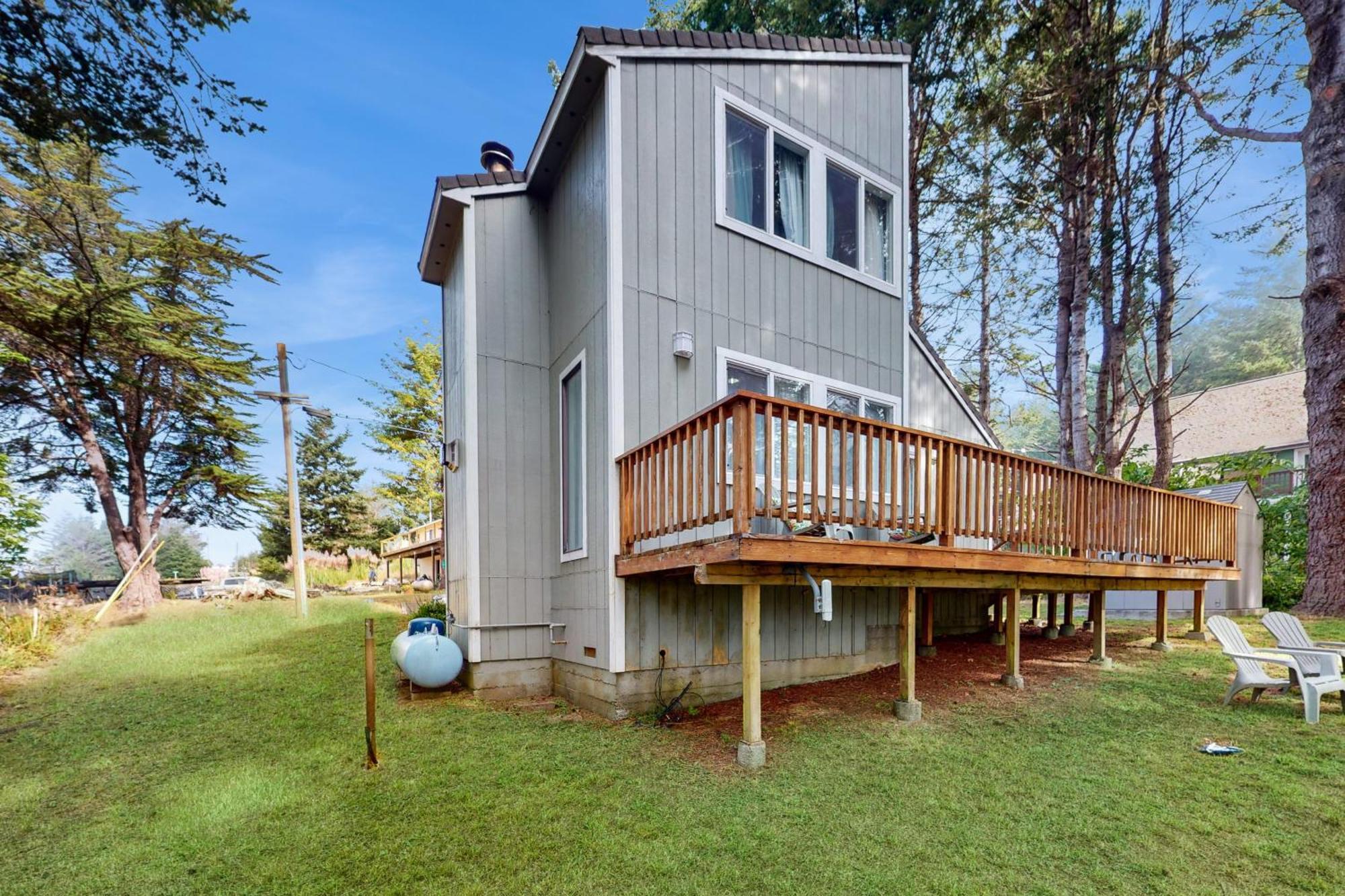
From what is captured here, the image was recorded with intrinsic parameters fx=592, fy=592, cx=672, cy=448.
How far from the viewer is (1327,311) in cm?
970

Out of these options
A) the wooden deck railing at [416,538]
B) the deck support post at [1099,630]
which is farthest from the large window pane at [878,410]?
the wooden deck railing at [416,538]

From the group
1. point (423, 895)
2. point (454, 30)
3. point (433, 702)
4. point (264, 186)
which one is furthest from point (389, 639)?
point (454, 30)

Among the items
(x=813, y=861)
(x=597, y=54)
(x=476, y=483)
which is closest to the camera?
(x=813, y=861)

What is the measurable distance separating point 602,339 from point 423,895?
4.30 metres

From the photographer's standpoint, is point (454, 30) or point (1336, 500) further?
point (454, 30)

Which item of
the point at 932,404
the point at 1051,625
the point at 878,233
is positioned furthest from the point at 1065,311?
the point at 878,233

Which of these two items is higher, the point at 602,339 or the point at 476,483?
the point at 602,339

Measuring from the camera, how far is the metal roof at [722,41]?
559 centimetres

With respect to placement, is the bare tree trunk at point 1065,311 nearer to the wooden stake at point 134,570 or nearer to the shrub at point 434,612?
the shrub at point 434,612

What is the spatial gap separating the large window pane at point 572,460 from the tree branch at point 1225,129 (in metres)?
14.1

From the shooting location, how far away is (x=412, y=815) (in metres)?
3.56

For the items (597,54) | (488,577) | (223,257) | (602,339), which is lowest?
(488,577)

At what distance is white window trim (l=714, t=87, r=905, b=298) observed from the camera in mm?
6227

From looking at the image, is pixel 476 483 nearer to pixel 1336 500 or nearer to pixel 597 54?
Answer: pixel 597 54
